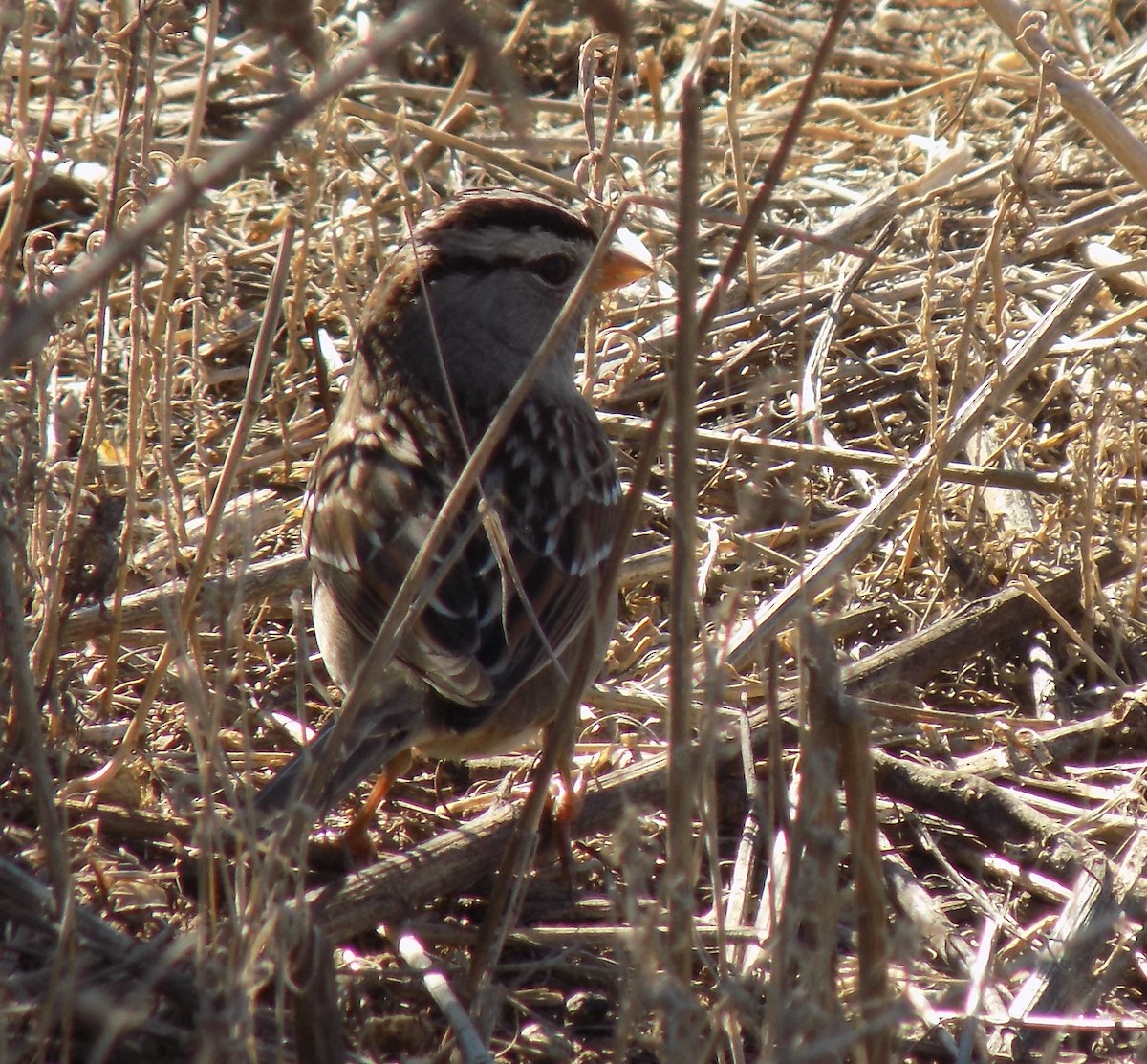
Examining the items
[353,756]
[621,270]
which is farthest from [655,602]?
[353,756]

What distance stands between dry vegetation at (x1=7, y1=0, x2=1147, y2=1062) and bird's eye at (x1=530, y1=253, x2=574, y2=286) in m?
0.22

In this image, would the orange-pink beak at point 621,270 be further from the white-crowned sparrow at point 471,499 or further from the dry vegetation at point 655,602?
the dry vegetation at point 655,602

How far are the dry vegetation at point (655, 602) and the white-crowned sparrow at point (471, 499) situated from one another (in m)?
0.20

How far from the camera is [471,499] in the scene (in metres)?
3.57

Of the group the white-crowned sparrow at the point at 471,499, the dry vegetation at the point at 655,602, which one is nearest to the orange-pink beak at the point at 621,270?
the white-crowned sparrow at the point at 471,499

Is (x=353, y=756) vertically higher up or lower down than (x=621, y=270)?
lower down

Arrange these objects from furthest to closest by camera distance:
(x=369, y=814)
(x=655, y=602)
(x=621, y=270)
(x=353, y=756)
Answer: (x=655, y=602) → (x=621, y=270) → (x=369, y=814) → (x=353, y=756)

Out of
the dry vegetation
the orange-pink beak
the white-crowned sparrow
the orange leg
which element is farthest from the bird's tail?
the orange-pink beak

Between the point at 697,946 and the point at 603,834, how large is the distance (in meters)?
1.30

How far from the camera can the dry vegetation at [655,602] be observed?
218 centimetres

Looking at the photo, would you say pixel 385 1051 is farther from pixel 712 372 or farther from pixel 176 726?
pixel 712 372

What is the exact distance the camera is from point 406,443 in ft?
12.6

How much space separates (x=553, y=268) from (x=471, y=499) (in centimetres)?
93

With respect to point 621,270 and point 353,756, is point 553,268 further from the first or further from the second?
point 353,756
